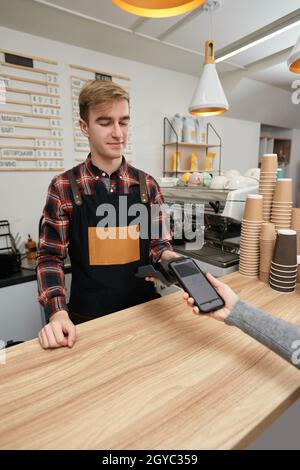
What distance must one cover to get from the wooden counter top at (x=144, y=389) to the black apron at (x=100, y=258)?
1.00 ft

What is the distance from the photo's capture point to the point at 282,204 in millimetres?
1376

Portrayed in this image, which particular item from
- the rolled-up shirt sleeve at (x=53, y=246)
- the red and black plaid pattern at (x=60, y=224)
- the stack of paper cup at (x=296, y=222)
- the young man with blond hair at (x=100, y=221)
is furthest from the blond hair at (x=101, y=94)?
the stack of paper cup at (x=296, y=222)

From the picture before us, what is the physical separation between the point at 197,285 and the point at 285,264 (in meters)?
0.55

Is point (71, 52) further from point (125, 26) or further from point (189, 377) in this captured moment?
point (189, 377)

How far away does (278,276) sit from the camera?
1211mm

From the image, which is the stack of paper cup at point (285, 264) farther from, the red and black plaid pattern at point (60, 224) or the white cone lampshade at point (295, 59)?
the white cone lampshade at point (295, 59)

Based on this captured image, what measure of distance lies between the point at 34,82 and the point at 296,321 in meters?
2.55

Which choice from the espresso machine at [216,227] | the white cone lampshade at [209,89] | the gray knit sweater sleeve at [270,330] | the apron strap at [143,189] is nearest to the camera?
the gray knit sweater sleeve at [270,330]

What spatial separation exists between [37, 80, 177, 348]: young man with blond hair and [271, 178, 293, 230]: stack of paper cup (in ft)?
1.86

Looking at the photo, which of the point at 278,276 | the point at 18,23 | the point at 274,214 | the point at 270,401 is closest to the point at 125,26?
Result: the point at 18,23

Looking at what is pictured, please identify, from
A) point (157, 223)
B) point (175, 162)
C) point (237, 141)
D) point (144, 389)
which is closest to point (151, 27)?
point (175, 162)

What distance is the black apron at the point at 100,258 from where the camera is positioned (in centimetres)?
119

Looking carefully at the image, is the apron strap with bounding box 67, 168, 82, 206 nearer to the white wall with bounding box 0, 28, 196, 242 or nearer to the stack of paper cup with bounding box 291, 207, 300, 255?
the stack of paper cup with bounding box 291, 207, 300, 255

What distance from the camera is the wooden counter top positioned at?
20.9 inches
